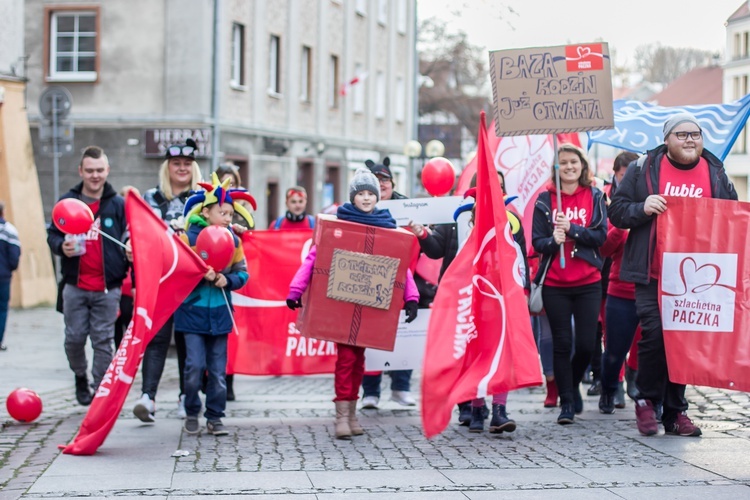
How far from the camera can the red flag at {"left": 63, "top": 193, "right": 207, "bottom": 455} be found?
768 centimetres

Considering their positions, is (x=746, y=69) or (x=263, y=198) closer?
(x=263, y=198)

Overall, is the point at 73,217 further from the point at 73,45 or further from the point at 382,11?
the point at 382,11

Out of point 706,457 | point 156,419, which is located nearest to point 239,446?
point 156,419

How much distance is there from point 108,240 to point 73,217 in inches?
34.1

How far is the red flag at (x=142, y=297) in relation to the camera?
7.68m

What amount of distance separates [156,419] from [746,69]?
49.5m

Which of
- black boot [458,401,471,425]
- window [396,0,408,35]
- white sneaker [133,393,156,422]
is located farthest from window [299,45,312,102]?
white sneaker [133,393,156,422]

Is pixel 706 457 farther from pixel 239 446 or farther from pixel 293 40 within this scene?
pixel 293 40

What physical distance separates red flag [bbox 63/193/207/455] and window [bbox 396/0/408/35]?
126 ft

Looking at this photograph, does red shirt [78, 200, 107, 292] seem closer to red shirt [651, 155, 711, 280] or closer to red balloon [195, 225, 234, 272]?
red balloon [195, 225, 234, 272]

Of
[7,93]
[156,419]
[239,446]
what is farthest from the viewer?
[7,93]

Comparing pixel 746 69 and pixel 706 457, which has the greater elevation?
pixel 746 69

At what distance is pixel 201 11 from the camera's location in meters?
30.2

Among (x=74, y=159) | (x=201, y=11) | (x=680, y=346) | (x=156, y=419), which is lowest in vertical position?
(x=156, y=419)
